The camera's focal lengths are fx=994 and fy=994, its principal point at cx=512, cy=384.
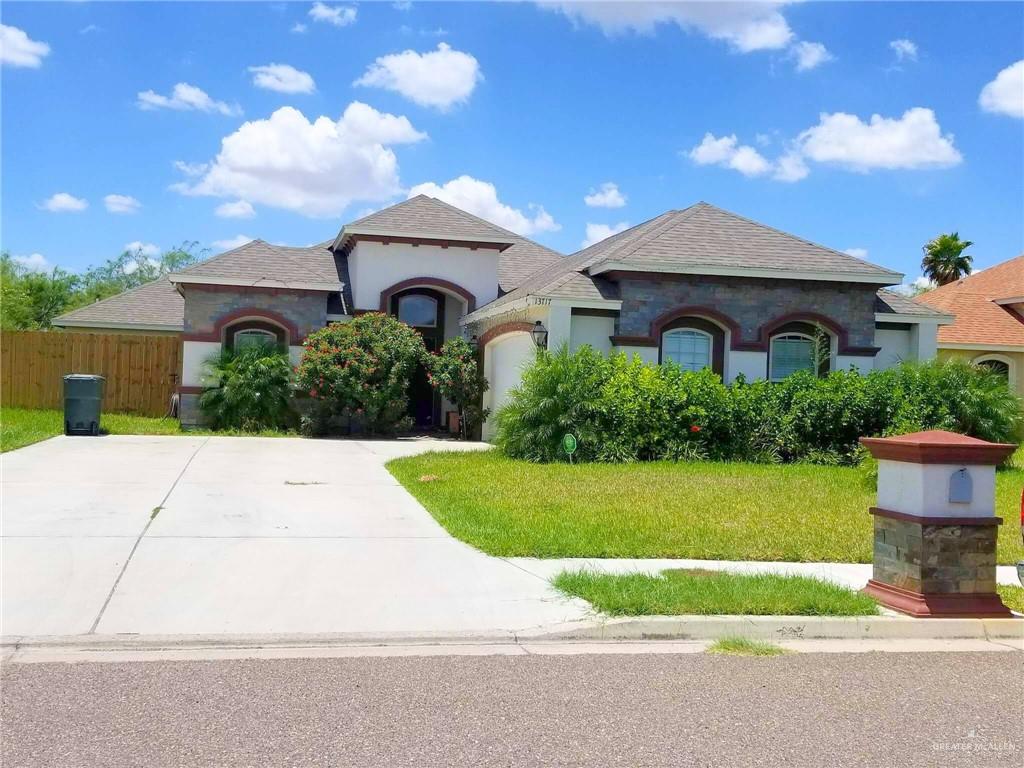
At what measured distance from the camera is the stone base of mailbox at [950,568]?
7621 mm

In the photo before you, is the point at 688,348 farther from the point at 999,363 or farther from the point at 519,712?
the point at 519,712

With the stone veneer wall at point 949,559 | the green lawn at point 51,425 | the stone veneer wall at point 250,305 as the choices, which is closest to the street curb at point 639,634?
the stone veneer wall at point 949,559

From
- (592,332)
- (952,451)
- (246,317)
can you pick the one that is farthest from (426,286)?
(952,451)

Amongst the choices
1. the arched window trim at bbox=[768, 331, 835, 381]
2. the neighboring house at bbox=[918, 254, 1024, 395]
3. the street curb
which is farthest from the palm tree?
the street curb

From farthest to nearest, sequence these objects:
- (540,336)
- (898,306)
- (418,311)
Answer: (418,311) < (898,306) < (540,336)

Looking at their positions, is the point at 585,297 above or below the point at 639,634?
above

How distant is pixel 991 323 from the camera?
29000 mm

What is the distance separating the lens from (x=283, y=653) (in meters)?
6.57

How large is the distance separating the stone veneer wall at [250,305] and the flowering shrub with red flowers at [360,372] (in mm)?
1172

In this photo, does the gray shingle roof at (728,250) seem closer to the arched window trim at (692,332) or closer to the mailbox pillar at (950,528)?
the arched window trim at (692,332)

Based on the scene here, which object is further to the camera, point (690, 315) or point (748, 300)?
point (748, 300)

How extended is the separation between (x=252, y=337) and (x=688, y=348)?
10.7 metres

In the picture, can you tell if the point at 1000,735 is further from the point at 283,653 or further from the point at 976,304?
the point at 976,304

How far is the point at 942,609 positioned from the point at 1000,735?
7.84 ft
